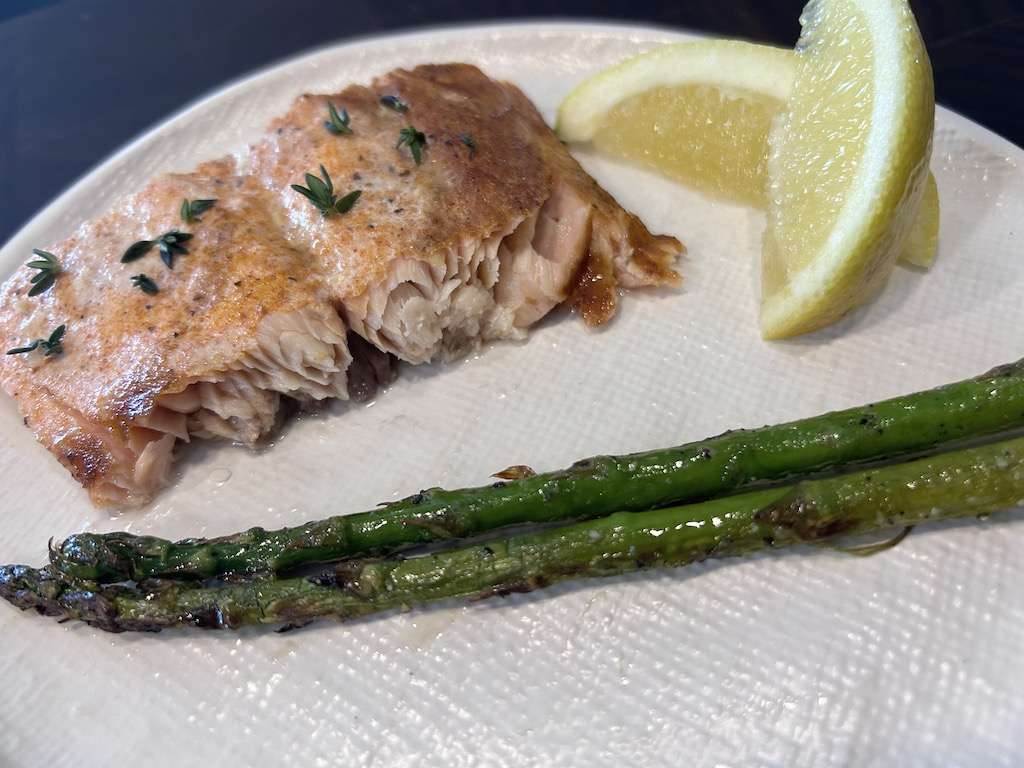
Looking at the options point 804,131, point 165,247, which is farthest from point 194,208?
point 804,131

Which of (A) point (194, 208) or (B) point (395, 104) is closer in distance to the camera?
(A) point (194, 208)

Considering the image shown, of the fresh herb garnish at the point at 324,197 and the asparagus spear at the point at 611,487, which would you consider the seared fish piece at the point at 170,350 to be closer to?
the fresh herb garnish at the point at 324,197

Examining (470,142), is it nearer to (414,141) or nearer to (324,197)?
(414,141)

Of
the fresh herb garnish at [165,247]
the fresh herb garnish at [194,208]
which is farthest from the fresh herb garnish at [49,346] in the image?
the fresh herb garnish at [194,208]

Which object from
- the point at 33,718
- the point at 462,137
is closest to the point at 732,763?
the point at 33,718

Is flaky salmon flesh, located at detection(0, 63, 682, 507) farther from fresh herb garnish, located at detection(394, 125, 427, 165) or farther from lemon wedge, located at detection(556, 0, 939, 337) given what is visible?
lemon wedge, located at detection(556, 0, 939, 337)
